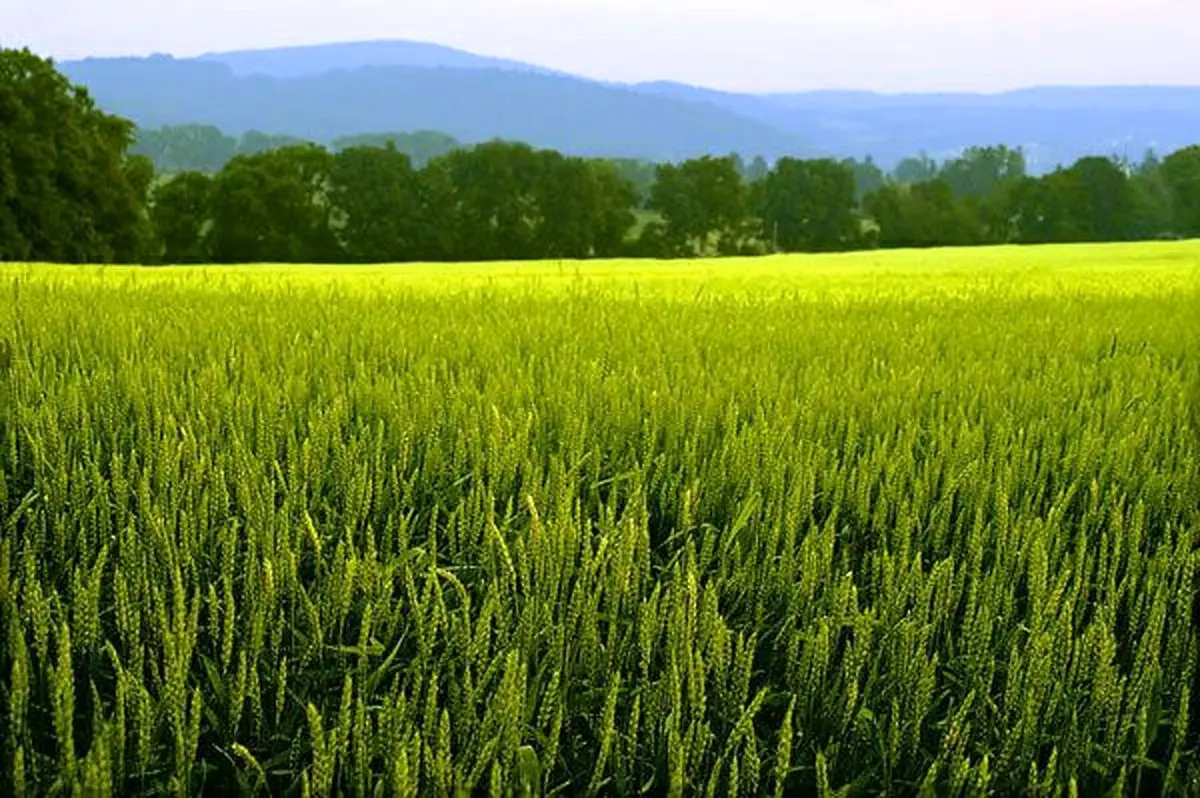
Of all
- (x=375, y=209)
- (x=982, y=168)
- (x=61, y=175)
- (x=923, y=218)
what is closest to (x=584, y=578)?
(x=61, y=175)

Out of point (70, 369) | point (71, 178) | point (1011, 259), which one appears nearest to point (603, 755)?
point (70, 369)

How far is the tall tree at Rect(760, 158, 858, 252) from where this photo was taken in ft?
195

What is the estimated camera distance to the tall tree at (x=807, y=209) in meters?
59.4

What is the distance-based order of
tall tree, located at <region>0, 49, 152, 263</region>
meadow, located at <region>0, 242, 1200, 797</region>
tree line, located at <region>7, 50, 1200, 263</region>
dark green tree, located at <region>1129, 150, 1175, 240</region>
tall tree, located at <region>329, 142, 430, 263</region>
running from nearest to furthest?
meadow, located at <region>0, 242, 1200, 797</region>, tall tree, located at <region>0, 49, 152, 263</region>, tree line, located at <region>7, 50, 1200, 263</region>, tall tree, located at <region>329, 142, 430, 263</region>, dark green tree, located at <region>1129, 150, 1175, 240</region>

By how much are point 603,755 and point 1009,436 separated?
183 centimetres

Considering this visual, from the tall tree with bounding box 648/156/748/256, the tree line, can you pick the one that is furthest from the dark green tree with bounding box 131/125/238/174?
the tall tree with bounding box 648/156/748/256

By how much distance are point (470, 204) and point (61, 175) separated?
21.4 m

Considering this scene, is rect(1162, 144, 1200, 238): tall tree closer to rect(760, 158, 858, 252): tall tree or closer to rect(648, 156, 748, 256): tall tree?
rect(760, 158, 858, 252): tall tree

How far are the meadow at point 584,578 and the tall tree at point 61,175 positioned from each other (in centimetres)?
3245

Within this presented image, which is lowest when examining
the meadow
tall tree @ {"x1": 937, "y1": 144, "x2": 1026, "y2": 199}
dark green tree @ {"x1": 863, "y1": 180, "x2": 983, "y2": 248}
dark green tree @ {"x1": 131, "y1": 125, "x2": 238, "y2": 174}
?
the meadow

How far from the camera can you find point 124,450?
247 centimetres

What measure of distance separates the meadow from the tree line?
3405 centimetres

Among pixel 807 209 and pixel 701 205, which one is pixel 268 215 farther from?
pixel 807 209

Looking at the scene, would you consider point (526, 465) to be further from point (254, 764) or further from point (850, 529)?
point (254, 764)
